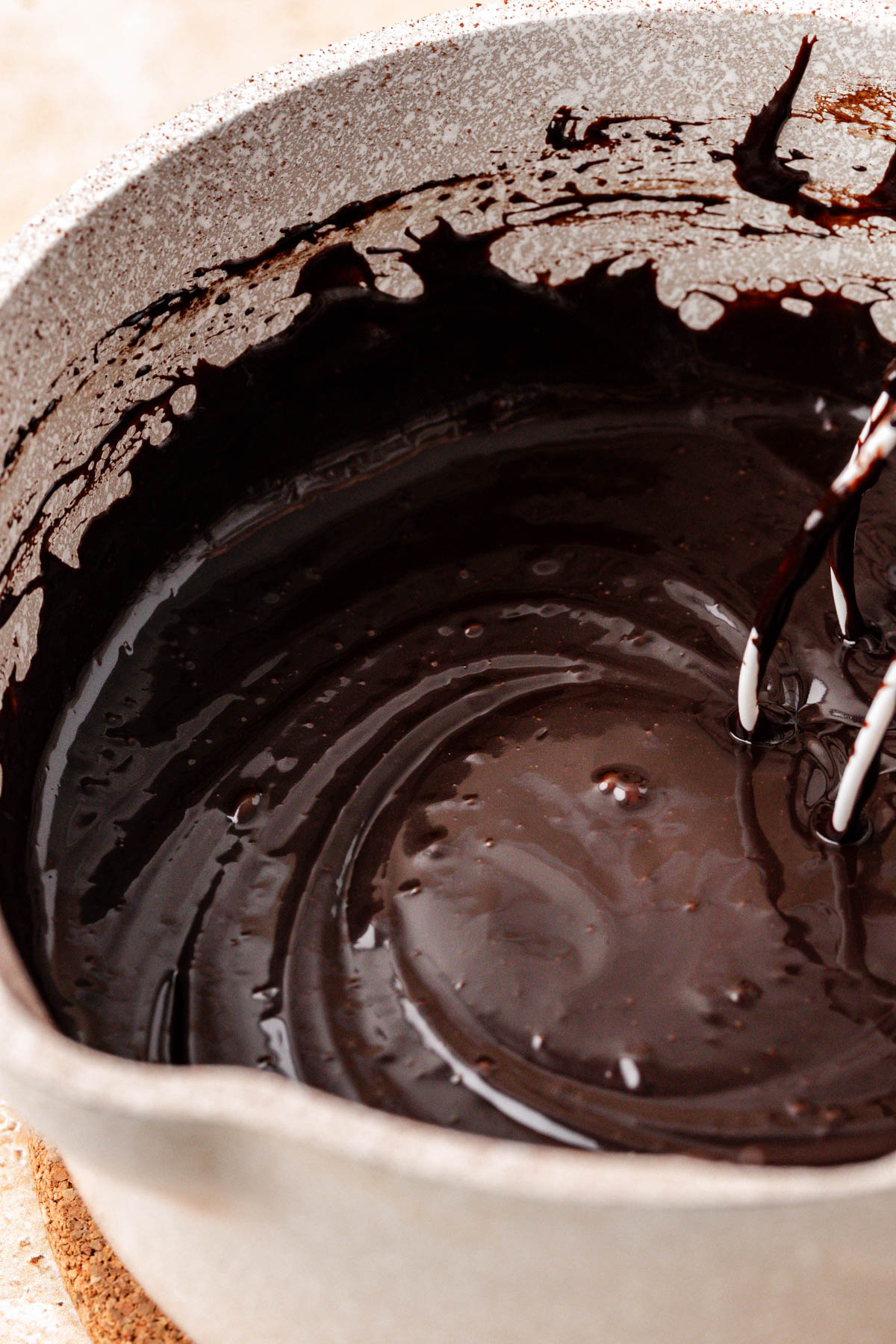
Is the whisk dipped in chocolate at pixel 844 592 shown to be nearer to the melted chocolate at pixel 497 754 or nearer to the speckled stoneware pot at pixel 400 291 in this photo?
the melted chocolate at pixel 497 754

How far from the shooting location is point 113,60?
5.75ft

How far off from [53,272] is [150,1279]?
575mm

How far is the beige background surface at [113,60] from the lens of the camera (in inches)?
63.8

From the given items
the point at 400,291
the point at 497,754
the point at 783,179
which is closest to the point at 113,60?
the point at 400,291

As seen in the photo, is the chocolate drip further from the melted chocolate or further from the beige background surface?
the beige background surface

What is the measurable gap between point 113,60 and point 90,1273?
165 centimetres

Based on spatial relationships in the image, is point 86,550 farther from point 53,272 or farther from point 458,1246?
point 458,1246

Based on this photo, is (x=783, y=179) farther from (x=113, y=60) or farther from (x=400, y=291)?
(x=113, y=60)

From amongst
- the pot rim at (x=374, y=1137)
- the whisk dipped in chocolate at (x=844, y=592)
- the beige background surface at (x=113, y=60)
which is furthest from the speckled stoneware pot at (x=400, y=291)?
the beige background surface at (x=113, y=60)

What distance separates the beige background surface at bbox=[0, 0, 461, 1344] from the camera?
1.62 meters

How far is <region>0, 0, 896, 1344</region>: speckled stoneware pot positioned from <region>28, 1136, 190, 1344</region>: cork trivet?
9 centimetres

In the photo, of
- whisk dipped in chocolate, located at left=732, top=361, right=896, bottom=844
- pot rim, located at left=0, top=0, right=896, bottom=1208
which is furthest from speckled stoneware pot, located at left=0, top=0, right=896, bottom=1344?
whisk dipped in chocolate, located at left=732, top=361, right=896, bottom=844

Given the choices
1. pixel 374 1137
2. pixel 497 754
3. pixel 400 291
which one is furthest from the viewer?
pixel 400 291

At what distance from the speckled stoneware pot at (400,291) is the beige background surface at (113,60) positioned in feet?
2.50
